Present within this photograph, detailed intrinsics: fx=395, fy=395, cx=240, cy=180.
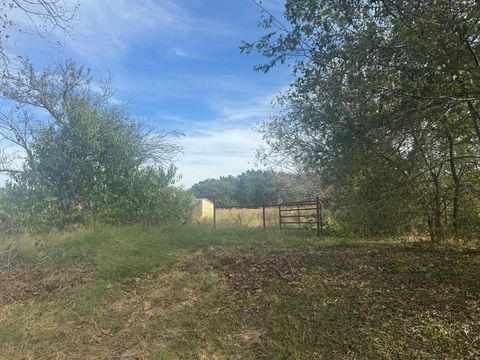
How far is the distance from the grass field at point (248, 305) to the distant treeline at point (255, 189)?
1583 cm

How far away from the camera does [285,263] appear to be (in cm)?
612

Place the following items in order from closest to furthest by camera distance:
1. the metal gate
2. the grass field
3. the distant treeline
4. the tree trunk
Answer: the grass field → the tree trunk → the metal gate → the distant treeline

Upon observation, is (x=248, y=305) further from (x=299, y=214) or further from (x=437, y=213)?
(x=299, y=214)

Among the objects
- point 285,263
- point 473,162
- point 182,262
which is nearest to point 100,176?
point 182,262

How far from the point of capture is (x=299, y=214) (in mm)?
16250

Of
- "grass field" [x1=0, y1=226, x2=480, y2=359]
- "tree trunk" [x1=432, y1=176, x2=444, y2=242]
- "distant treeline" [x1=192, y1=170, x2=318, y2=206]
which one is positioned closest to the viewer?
"grass field" [x1=0, y1=226, x2=480, y2=359]

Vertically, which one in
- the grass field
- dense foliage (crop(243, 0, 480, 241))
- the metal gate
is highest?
dense foliage (crop(243, 0, 480, 241))

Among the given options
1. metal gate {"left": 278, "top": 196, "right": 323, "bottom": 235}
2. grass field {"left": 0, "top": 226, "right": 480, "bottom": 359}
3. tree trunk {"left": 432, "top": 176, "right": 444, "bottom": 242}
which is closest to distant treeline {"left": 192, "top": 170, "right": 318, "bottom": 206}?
metal gate {"left": 278, "top": 196, "right": 323, "bottom": 235}

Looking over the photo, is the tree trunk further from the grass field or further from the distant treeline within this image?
the distant treeline

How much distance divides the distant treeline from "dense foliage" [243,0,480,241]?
1509cm

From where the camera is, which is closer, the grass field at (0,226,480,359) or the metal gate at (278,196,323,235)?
the grass field at (0,226,480,359)

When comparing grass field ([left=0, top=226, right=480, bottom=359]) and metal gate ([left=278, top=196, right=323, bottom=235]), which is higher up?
metal gate ([left=278, top=196, right=323, bottom=235])

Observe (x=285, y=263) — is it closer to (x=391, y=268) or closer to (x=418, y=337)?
(x=391, y=268)

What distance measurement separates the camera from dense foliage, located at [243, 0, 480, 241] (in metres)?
4.16
